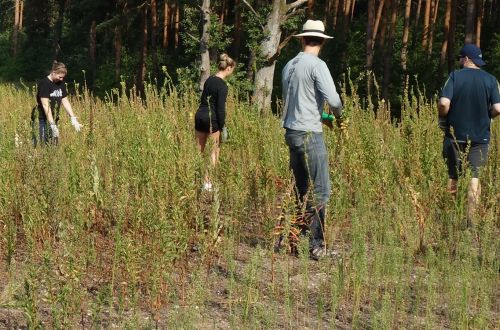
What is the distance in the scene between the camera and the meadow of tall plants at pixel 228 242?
416cm

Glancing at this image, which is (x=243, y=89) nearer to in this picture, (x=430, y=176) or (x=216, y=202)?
(x=430, y=176)

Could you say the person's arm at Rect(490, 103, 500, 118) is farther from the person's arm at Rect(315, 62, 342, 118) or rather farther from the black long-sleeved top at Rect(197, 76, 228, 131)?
the black long-sleeved top at Rect(197, 76, 228, 131)

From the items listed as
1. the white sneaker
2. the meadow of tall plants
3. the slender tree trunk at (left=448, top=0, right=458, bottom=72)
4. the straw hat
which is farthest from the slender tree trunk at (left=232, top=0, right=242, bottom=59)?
the straw hat

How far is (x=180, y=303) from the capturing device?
4.56 meters

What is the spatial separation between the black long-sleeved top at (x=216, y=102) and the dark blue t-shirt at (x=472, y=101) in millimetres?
2461

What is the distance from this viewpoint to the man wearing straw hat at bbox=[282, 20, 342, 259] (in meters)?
5.50

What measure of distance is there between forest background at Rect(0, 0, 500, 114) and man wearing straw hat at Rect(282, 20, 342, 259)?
3400mm

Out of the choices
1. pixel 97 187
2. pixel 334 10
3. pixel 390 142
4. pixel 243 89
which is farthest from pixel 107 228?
pixel 334 10

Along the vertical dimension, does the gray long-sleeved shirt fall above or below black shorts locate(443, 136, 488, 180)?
above

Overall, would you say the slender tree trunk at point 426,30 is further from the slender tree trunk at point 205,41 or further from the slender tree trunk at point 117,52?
the slender tree trunk at point 117,52

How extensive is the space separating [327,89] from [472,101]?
173cm

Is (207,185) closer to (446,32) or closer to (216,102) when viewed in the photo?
(216,102)

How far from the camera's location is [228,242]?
5098 mm

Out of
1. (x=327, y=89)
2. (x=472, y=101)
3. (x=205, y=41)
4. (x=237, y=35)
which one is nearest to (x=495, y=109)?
(x=472, y=101)
